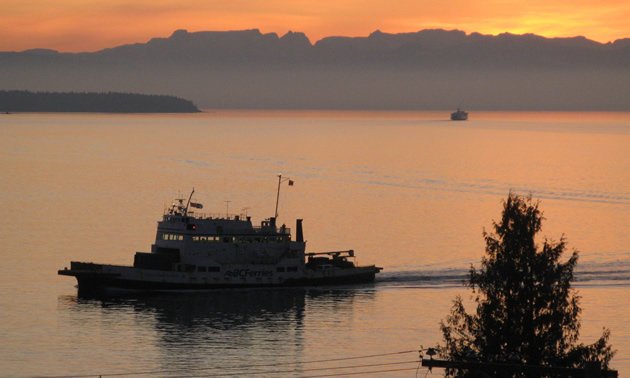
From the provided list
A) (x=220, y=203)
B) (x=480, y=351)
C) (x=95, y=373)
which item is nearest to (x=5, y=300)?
(x=95, y=373)

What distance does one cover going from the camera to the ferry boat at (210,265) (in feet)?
277

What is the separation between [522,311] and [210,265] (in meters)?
45.8

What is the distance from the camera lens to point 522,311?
44.9 metres

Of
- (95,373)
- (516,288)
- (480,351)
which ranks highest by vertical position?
(516,288)

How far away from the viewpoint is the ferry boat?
84.6 metres

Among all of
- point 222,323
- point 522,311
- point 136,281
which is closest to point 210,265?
point 136,281

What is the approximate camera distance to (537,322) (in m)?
44.5

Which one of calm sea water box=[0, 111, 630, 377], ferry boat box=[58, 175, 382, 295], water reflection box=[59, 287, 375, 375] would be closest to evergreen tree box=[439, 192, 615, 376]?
calm sea water box=[0, 111, 630, 377]

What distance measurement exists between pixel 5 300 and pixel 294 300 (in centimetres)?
2560

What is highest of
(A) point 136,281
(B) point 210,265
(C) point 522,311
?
(C) point 522,311

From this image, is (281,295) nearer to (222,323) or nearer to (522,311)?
(222,323)

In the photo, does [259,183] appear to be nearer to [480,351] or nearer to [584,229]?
[584,229]

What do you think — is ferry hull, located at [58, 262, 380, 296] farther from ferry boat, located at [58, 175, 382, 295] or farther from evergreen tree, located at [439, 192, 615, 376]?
evergreen tree, located at [439, 192, 615, 376]

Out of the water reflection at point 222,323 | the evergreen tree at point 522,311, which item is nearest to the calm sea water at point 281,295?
the water reflection at point 222,323
